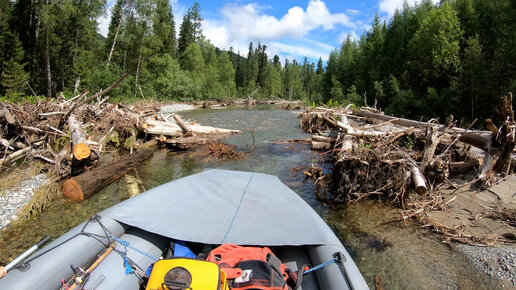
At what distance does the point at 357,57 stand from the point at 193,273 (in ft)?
139

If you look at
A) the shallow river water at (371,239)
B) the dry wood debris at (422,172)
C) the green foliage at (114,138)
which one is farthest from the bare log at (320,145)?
the green foliage at (114,138)

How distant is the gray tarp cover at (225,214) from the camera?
10.0 ft

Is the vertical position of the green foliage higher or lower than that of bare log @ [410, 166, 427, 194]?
lower

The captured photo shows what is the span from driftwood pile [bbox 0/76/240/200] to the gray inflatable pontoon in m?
2.99

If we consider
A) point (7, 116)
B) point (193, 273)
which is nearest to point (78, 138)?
point (7, 116)

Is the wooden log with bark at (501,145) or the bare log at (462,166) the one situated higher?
the wooden log with bark at (501,145)

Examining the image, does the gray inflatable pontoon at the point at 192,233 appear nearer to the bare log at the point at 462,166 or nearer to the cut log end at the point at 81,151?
the cut log end at the point at 81,151

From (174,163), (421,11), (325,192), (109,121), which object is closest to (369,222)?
(325,192)

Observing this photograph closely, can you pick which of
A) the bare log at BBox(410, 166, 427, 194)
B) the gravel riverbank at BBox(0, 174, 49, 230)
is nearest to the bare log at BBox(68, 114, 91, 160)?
the gravel riverbank at BBox(0, 174, 49, 230)

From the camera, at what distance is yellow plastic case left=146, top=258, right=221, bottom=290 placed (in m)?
2.14

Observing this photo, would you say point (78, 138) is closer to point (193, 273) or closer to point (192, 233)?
point (192, 233)

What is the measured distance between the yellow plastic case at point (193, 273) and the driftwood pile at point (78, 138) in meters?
4.13

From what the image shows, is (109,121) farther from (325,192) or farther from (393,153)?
(393,153)

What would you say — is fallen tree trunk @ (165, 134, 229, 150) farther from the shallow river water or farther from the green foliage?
the shallow river water
